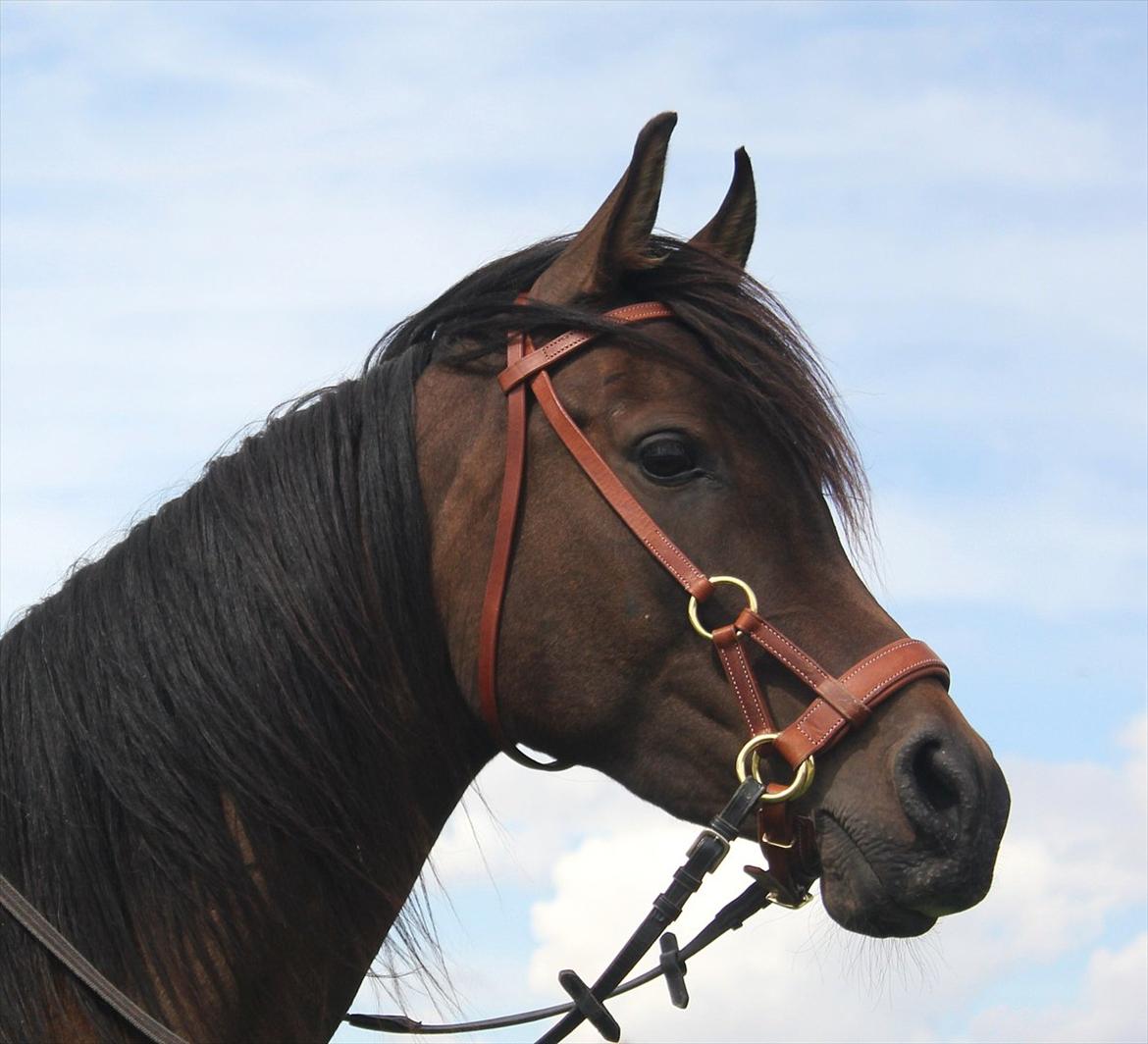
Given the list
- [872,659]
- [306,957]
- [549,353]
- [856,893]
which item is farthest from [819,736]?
[306,957]

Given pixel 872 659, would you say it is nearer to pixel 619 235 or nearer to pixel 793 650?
pixel 793 650

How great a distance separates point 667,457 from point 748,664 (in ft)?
2.16

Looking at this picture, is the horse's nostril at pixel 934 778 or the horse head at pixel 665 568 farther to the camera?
the horse head at pixel 665 568

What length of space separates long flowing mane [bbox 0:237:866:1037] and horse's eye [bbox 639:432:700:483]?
257 mm

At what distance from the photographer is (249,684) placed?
13.7ft

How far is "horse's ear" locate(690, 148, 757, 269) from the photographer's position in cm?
535

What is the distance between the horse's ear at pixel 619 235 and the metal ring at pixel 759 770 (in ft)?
4.99

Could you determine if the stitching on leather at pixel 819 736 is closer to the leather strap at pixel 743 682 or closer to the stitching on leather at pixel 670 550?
the leather strap at pixel 743 682

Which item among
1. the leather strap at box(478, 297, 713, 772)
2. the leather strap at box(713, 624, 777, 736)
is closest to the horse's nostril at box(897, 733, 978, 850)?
the leather strap at box(713, 624, 777, 736)

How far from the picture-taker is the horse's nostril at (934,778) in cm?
396

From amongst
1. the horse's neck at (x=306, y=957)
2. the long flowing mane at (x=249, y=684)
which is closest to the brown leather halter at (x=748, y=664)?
the long flowing mane at (x=249, y=684)

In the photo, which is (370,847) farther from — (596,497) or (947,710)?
(947,710)

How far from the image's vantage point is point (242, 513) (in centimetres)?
439

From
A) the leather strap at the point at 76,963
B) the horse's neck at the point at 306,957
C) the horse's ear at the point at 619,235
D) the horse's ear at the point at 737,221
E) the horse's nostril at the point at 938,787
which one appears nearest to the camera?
the leather strap at the point at 76,963
